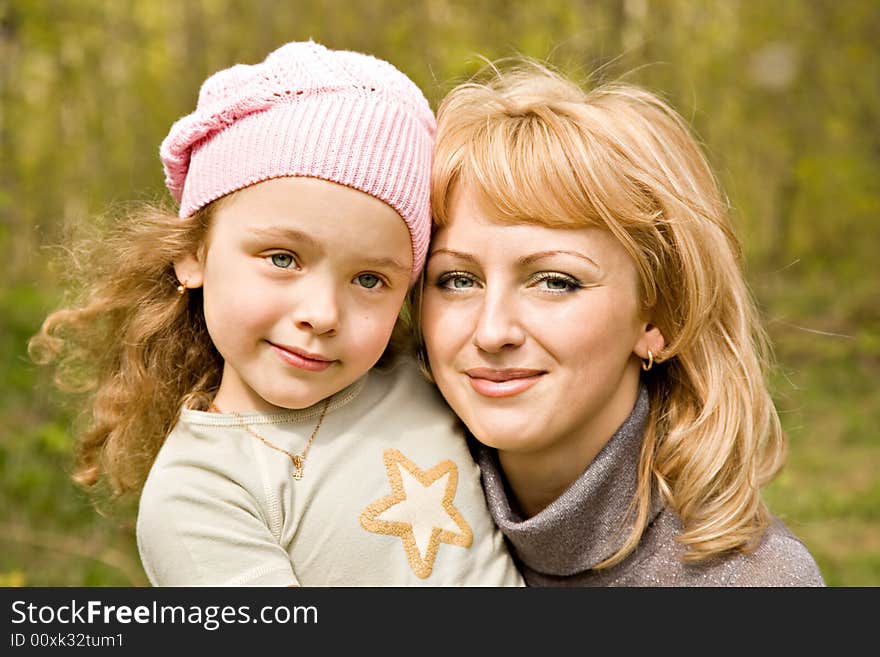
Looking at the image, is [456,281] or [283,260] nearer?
[283,260]

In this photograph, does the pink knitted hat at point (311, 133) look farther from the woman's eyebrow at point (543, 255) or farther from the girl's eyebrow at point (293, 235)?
the woman's eyebrow at point (543, 255)

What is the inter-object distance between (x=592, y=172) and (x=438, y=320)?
0.51m

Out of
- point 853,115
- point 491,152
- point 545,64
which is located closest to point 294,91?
point 491,152

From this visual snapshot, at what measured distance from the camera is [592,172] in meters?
2.37

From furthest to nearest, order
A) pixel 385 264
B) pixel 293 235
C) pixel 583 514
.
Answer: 1. pixel 583 514
2. pixel 385 264
3. pixel 293 235

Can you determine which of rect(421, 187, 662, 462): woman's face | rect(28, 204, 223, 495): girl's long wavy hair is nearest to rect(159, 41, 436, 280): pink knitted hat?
rect(421, 187, 662, 462): woman's face

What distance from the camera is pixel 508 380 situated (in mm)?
2424

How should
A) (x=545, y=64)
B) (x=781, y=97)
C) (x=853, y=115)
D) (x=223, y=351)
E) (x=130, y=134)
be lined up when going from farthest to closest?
(x=781, y=97), (x=853, y=115), (x=130, y=134), (x=545, y=64), (x=223, y=351)

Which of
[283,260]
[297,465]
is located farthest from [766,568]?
[283,260]

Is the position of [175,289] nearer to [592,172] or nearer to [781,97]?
[592,172]

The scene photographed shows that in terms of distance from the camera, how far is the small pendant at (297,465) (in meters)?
2.33

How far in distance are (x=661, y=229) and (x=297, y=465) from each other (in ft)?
3.46

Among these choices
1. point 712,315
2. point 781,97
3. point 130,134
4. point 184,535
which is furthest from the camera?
point 781,97

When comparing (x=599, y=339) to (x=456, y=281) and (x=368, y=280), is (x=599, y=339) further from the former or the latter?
(x=368, y=280)
